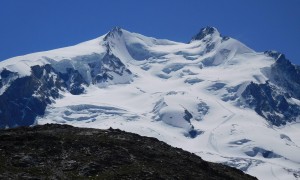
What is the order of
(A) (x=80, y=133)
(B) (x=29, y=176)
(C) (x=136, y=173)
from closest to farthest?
(B) (x=29, y=176)
(C) (x=136, y=173)
(A) (x=80, y=133)

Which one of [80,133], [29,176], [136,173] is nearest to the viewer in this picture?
[29,176]

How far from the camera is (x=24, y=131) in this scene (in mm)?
76125

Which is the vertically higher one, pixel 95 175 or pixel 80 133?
pixel 80 133

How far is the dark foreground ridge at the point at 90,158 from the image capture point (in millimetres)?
62812

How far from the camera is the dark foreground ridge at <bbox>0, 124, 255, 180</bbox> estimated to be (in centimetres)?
6281

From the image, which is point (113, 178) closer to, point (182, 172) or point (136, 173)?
point (136, 173)

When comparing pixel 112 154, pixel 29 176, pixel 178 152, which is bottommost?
pixel 29 176

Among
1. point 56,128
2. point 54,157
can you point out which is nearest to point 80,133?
point 56,128

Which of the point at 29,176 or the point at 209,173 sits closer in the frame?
the point at 29,176

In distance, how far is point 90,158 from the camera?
66250 millimetres

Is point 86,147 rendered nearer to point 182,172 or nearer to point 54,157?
point 54,157

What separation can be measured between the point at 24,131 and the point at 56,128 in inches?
187

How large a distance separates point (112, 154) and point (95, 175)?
5563 millimetres

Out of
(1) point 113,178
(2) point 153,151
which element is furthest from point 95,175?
(2) point 153,151
